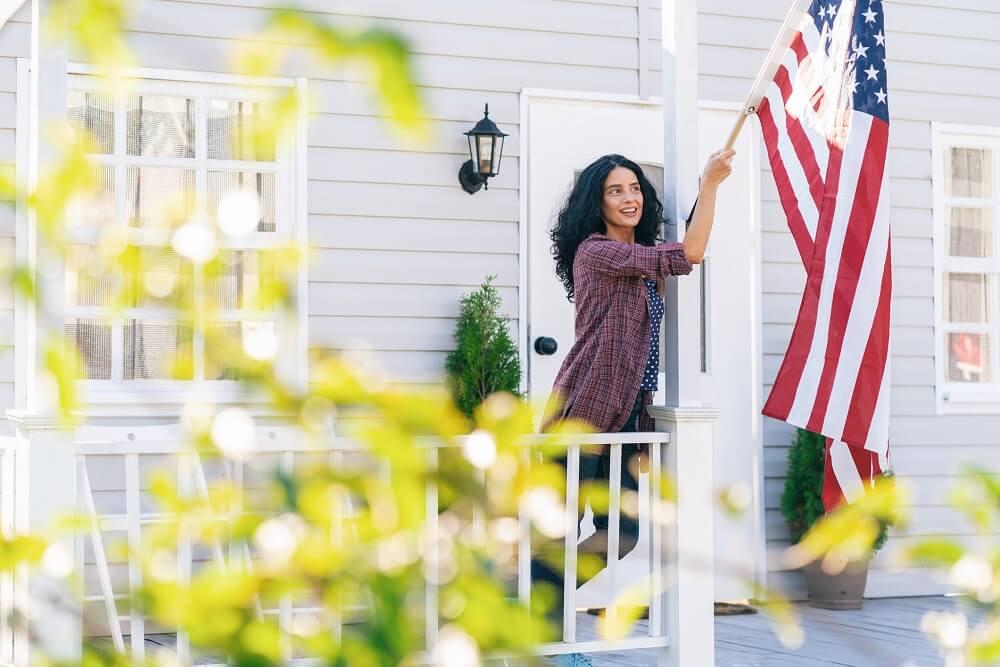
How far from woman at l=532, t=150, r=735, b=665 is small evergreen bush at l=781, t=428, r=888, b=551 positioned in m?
1.78

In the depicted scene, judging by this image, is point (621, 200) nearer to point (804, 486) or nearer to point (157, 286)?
point (804, 486)

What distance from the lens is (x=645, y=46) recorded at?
194 inches

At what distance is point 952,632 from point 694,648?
2.50m

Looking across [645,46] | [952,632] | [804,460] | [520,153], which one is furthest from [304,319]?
[952,632]

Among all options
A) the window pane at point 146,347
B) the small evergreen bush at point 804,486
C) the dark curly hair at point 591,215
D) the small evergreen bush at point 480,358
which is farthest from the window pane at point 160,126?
the small evergreen bush at point 804,486

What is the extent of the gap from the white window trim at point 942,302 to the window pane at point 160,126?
3.21 m

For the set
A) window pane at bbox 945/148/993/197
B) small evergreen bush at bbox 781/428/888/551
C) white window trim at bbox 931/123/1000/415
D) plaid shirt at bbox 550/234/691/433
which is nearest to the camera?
plaid shirt at bbox 550/234/691/433

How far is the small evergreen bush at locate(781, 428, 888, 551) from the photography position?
484 cm

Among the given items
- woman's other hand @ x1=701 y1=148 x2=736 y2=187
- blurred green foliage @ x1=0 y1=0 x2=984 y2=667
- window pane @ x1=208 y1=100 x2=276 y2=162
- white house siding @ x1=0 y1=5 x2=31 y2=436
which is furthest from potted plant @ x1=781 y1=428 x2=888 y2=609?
blurred green foliage @ x1=0 y1=0 x2=984 y2=667

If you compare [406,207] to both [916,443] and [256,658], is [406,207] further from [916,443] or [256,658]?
[256,658]

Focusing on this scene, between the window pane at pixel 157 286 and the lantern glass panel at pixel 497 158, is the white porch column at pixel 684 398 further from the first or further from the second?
the window pane at pixel 157 286

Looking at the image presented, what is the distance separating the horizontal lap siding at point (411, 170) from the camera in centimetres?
447

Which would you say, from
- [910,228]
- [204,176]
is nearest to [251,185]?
[204,176]

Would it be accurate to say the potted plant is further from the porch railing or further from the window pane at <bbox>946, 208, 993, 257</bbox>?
the porch railing
